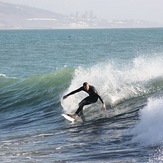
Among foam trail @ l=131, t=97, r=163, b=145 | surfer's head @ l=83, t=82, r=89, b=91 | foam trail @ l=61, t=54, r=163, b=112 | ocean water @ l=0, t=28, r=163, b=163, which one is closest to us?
ocean water @ l=0, t=28, r=163, b=163

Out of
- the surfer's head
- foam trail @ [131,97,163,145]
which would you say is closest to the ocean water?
foam trail @ [131,97,163,145]

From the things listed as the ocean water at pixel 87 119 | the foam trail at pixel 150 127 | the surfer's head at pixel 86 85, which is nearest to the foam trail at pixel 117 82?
the ocean water at pixel 87 119

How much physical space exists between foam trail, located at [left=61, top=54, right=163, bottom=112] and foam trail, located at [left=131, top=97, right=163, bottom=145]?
5.22 meters

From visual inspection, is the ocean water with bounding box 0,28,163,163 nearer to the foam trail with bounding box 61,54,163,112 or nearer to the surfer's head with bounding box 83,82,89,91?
the foam trail with bounding box 61,54,163,112

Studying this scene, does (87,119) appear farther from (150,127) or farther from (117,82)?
(117,82)

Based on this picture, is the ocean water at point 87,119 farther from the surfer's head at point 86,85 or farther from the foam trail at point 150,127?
the surfer's head at point 86,85

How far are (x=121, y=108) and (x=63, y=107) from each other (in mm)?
2970

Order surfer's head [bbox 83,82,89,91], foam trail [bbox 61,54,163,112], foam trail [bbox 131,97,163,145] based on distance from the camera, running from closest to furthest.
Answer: foam trail [bbox 131,97,163,145] < surfer's head [bbox 83,82,89,91] < foam trail [bbox 61,54,163,112]

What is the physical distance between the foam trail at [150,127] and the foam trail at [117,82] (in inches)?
206

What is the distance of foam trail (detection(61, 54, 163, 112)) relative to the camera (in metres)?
21.1

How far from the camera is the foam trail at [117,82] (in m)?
21.1

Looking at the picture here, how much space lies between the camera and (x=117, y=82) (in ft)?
77.3

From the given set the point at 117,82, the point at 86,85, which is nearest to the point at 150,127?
the point at 86,85

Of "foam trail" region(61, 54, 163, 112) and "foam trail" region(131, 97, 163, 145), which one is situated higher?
"foam trail" region(61, 54, 163, 112)
